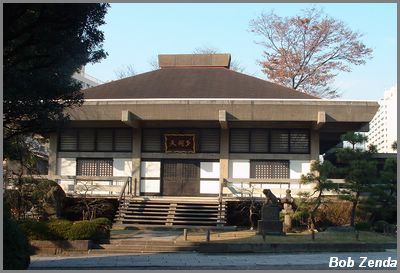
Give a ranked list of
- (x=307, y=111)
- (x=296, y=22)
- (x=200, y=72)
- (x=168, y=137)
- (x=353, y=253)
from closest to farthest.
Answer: (x=353, y=253), (x=307, y=111), (x=168, y=137), (x=200, y=72), (x=296, y=22)

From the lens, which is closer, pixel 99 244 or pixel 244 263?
pixel 244 263

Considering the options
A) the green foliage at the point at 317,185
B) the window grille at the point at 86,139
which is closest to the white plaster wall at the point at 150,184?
the window grille at the point at 86,139

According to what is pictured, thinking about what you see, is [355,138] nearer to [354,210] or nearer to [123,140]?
[354,210]

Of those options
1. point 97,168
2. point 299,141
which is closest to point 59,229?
point 97,168

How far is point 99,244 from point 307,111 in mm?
12077

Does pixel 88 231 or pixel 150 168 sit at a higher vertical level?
pixel 150 168

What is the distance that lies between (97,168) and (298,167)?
962 centimetres

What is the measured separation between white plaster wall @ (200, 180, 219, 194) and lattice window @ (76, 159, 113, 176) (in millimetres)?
4468

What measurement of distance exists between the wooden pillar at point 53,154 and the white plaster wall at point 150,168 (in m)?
4.27

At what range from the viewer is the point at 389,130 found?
57.7 metres

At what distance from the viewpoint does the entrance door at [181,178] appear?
28.2 m

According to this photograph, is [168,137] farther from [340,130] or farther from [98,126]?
[340,130]

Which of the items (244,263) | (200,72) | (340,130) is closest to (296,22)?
(200,72)

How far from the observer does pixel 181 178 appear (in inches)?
1113
